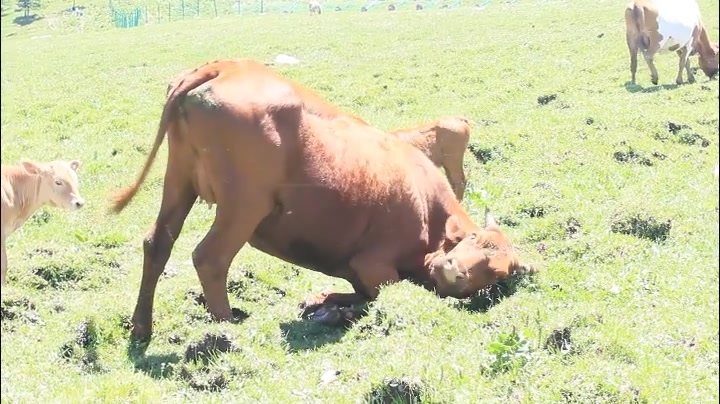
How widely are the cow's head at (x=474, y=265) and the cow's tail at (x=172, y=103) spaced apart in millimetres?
2484


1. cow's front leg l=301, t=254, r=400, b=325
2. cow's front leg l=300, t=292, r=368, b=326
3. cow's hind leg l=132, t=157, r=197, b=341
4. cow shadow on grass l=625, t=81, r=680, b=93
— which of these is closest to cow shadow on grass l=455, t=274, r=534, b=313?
cow's front leg l=301, t=254, r=400, b=325

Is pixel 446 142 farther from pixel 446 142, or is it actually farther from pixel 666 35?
pixel 666 35

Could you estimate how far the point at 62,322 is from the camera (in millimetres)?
6434

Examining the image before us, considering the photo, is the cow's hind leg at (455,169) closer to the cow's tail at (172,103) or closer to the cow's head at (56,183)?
the cow's tail at (172,103)

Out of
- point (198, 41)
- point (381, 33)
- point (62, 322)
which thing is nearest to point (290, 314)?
point (62, 322)

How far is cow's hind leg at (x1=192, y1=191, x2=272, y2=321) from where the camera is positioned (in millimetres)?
5918

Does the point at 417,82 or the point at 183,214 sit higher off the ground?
the point at 183,214

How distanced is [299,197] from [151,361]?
5.41ft

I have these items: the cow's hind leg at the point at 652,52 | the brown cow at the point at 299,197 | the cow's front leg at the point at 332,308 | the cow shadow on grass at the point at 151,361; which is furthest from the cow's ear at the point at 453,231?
the cow's hind leg at the point at 652,52

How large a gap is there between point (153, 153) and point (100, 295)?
2.20m

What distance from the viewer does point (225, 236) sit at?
605 centimetres

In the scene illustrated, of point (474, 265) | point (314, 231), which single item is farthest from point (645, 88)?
point (314, 231)

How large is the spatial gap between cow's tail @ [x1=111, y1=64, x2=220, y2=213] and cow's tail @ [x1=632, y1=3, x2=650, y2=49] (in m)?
13.8

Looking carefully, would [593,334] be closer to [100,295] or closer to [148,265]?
[148,265]
